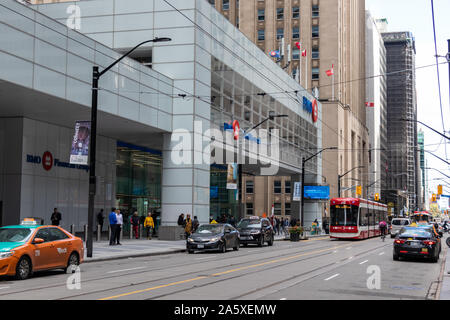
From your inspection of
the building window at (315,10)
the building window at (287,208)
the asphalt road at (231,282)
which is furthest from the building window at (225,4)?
the asphalt road at (231,282)

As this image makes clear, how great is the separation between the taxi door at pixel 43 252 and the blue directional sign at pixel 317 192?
51.1m

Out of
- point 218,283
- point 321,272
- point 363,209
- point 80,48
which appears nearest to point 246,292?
point 218,283

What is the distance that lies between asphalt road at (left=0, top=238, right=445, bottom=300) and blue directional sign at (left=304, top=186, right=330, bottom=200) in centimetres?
4447

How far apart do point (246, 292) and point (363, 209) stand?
34.9 m

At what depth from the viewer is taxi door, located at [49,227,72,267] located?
649 inches

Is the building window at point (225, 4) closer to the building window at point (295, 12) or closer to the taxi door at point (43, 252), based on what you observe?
the building window at point (295, 12)

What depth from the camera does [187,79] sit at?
119ft

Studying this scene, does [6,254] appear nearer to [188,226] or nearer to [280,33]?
[188,226]

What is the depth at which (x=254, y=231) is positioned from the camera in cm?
3434

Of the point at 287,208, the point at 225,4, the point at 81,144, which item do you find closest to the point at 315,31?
the point at 225,4

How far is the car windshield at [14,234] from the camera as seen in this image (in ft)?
51.5

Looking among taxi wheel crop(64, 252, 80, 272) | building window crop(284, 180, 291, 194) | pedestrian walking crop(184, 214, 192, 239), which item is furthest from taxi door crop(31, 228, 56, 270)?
building window crop(284, 180, 291, 194)

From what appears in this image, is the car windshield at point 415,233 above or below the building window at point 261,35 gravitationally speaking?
below

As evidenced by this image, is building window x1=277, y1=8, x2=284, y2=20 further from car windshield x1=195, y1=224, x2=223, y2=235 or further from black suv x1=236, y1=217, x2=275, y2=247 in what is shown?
car windshield x1=195, y1=224, x2=223, y2=235
